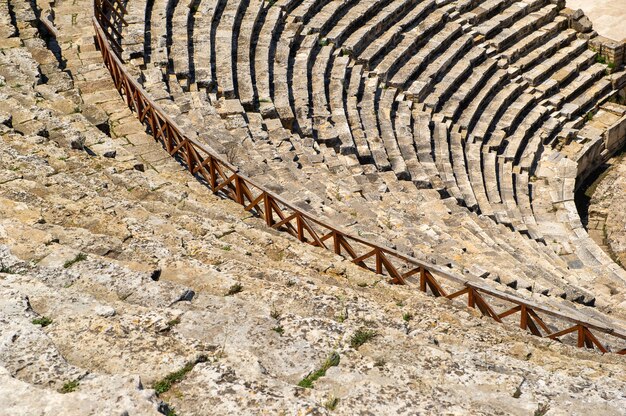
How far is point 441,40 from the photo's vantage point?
66.1 ft

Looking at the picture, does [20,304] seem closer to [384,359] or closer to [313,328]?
[313,328]

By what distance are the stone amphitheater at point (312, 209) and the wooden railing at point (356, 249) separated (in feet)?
0.18

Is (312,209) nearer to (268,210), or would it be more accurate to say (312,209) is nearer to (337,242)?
(268,210)

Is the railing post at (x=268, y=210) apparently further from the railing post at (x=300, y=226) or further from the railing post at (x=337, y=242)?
the railing post at (x=337, y=242)

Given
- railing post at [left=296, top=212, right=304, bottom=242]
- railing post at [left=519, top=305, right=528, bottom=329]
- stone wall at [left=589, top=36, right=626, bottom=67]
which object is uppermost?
stone wall at [left=589, top=36, right=626, bottom=67]

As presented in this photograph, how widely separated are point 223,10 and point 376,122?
4240 millimetres

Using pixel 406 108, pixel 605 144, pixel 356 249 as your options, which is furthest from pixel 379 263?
pixel 605 144

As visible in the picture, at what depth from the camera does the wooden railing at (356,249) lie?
9234 mm

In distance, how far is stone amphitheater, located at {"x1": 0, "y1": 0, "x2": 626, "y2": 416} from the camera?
6359 mm

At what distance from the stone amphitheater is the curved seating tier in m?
0.07

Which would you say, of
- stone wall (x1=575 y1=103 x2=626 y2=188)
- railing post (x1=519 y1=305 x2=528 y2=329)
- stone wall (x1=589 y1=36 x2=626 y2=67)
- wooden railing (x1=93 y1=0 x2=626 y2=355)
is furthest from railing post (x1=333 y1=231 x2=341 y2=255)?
stone wall (x1=589 y1=36 x2=626 y2=67)

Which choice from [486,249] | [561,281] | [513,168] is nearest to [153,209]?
[486,249]

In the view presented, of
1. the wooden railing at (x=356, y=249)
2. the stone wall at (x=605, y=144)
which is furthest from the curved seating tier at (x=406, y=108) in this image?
the stone wall at (x=605, y=144)

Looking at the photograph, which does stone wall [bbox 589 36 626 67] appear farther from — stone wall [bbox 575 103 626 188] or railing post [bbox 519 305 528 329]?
railing post [bbox 519 305 528 329]
